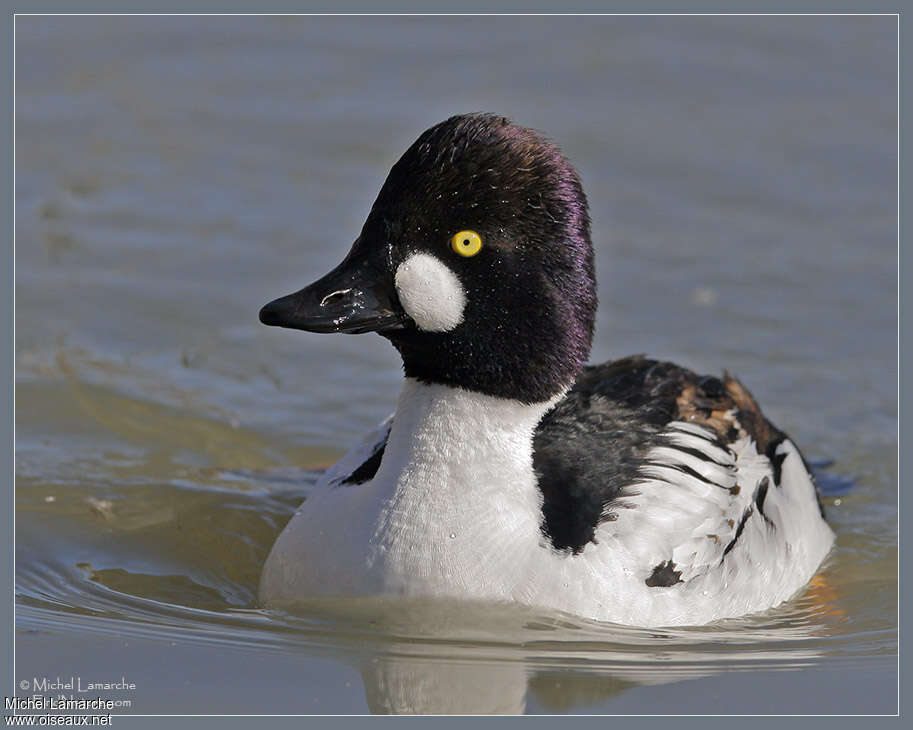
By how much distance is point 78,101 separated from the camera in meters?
13.9

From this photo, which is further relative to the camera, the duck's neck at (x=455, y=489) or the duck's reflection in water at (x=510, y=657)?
the duck's neck at (x=455, y=489)

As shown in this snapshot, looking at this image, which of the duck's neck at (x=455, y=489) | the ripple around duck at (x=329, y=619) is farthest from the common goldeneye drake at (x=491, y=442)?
the ripple around duck at (x=329, y=619)

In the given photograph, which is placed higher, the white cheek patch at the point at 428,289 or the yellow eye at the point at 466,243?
the yellow eye at the point at 466,243

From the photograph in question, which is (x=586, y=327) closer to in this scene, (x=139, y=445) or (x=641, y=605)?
(x=641, y=605)

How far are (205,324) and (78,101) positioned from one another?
12.1 feet

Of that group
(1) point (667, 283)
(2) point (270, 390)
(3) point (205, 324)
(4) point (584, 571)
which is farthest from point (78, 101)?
(4) point (584, 571)

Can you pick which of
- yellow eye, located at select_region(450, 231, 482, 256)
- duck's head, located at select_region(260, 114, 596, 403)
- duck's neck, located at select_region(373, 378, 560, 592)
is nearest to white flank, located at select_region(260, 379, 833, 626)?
duck's neck, located at select_region(373, 378, 560, 592)

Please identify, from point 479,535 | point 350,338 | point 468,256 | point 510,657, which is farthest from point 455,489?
point 350,338

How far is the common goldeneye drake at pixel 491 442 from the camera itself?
6453mm

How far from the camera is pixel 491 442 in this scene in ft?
22.2

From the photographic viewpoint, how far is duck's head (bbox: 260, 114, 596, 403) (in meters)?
6.41

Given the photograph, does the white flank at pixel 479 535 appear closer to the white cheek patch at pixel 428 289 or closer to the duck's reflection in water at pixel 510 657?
the duck's reflection in water at pixel 510 657

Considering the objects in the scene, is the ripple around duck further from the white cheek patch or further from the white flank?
the white cheek patch

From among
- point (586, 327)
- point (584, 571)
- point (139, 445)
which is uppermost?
point (586, 327)
